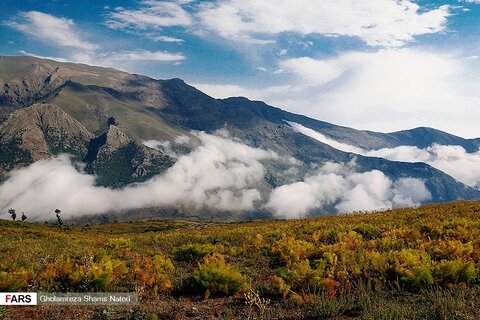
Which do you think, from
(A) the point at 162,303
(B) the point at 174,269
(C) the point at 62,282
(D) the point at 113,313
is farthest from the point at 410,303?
(C) the point at 62,282

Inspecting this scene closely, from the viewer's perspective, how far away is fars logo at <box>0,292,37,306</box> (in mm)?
10953

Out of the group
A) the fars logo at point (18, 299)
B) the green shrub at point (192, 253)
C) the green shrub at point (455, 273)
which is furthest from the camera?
the green shrub at point (192, 253)

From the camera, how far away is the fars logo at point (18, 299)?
431 inches

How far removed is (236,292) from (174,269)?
4.45 m

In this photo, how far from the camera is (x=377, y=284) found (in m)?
11.7

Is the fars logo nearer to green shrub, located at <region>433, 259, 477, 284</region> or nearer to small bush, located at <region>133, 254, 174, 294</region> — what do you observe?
small bush, located at <region>133, 254, 174, 294</region>

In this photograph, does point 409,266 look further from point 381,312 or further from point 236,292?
point 236,292

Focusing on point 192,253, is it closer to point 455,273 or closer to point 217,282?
point 217,282

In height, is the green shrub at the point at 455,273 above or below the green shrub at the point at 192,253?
above

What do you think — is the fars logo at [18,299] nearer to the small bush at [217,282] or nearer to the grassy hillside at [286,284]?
the grassy hillside at [286,284]

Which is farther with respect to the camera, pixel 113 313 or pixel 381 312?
pixel 113 313

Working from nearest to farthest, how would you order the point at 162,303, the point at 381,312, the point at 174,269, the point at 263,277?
the point at 381,312
the point at 162,303
the point at 263,277
the point at 174,269

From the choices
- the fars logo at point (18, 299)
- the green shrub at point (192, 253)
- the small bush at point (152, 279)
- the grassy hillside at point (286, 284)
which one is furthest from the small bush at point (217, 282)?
the green shrub at point (192, 253)

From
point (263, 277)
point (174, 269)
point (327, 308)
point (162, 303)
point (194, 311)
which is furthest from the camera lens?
point (174, 269)
